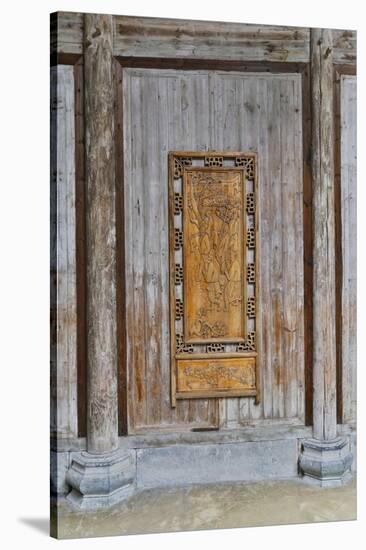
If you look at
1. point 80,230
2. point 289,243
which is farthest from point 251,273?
point 80,230

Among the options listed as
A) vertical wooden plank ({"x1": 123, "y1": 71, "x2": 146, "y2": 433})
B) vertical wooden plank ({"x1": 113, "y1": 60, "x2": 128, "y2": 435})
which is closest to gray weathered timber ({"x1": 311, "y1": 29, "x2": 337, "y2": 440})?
vertical wooden plank ({"x1": 123, "y1": 71, "x2": 146, "y2": 433})

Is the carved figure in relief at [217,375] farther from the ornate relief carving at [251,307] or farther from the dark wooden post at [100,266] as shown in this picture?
the dark wooden post at [100,266]

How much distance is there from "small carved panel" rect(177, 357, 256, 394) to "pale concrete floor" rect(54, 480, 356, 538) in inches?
22.5

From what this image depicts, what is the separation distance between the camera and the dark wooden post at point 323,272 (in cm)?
712

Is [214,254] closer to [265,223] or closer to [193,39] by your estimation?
[265,223]

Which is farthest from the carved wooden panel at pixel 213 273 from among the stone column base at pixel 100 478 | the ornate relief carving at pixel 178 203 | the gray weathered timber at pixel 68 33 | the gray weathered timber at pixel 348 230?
the gray weathered timber at pixel 68 33

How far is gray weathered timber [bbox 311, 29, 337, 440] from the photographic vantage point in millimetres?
7129

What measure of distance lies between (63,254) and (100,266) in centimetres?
23

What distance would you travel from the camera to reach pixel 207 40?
6.93m

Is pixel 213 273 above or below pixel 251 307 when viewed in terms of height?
above

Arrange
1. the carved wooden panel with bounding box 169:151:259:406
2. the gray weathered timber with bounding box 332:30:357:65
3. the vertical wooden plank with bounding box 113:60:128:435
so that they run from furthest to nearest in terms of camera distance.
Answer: the gray weathered timber with bounding box 332:30:357:65 → the carved wooden panel with bounding box 169:151:259:406 → the vertical wooden plank with bounding box 113:60:128:435

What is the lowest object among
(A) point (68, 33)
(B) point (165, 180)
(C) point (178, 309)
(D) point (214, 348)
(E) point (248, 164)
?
(D) point (214, 348)

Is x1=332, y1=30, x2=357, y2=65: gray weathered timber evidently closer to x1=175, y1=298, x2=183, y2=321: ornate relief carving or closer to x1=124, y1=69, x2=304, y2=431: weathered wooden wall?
x1=124, y1=69, x2=304, y2=431: weathered wooden wall

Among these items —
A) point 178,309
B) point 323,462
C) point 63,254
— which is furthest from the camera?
point 323,462
